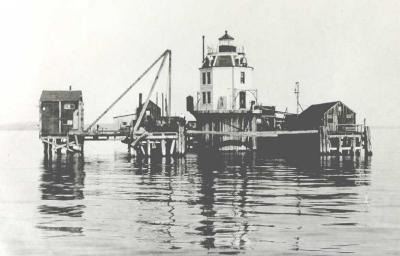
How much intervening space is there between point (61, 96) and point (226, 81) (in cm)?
1955

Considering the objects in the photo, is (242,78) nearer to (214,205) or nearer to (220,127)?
(220,127)

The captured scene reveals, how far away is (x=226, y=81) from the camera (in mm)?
82625

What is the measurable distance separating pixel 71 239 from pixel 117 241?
1.38 m

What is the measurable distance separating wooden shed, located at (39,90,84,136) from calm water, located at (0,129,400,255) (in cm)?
3577

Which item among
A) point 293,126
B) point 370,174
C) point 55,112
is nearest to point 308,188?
point 370,174

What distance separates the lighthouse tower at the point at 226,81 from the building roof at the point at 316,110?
731cm

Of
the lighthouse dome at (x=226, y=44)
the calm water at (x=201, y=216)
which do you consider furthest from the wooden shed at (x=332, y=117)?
the calm water at (x=201, y=216)

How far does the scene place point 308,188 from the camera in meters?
35.1

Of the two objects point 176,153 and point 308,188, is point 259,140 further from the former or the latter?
point 308,188

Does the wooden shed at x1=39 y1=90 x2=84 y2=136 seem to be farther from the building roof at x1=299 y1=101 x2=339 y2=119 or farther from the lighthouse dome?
the building roof at x1=299 y1=101 x2=339 y2=119

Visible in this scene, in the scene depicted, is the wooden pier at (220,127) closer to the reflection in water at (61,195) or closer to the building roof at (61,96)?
the building roof at (61,96)

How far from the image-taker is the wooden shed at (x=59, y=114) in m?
76.7

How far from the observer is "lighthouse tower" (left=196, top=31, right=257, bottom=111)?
82.3 metres

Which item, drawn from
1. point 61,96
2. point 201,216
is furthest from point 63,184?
point 61,96
